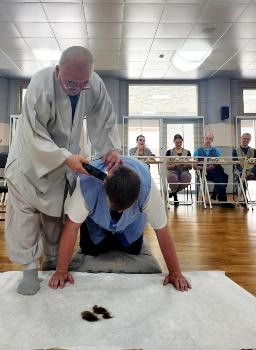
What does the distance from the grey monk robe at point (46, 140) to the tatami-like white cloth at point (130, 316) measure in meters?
0.34

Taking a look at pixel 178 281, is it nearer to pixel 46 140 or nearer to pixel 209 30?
pixel 46 140

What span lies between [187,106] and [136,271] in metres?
6.09

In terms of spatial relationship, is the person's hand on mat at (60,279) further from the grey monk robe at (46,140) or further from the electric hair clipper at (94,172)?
the electric hair clipper at (94,172)

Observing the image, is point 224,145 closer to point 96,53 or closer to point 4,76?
point 96,53

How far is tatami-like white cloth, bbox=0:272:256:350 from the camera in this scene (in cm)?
80

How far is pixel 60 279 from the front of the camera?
119 cm

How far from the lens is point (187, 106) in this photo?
7.03 m

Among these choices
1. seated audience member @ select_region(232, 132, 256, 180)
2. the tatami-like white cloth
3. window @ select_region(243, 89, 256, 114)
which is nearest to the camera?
the tatami-like white cloth

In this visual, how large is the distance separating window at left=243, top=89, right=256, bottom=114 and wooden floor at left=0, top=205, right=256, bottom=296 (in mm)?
4436

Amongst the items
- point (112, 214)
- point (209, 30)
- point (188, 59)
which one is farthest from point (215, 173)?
point (112, 214)

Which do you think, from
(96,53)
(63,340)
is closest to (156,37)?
(96,53)

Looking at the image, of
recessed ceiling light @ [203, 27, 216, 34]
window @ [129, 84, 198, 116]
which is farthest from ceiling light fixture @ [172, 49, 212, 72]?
window @ [129, 84, 198, 116]

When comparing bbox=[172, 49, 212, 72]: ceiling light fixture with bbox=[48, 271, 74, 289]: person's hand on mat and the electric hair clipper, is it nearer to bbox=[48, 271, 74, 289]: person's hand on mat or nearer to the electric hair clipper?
the electric hair clipper

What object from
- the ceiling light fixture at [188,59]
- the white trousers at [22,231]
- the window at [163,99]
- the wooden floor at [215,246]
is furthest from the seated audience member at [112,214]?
the window at [163,99]
